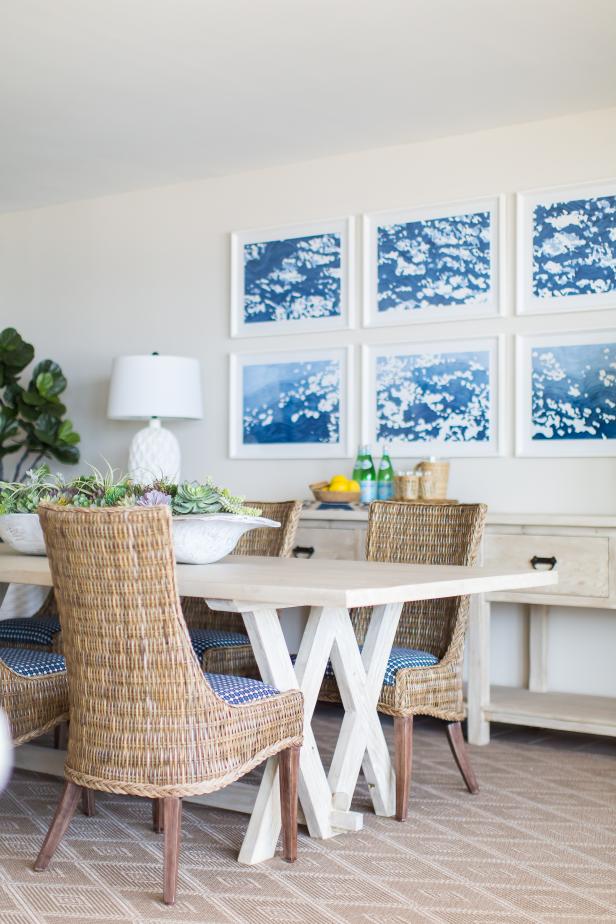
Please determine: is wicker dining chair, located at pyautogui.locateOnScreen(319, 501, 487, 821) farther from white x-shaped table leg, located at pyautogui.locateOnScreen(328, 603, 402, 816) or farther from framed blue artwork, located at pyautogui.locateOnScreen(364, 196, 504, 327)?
framed blue artwork, located at pyautogui.locateOnScreen(364, 196, 504, 327)

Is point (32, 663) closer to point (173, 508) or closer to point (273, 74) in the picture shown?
point (173, 508)

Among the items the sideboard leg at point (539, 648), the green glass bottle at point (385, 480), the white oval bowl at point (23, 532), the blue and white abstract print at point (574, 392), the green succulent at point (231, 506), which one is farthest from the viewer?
the green glass bottle at point (385, 480)

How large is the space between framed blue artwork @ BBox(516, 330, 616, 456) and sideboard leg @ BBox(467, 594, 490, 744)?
2.60ft

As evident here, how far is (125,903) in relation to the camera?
7.75ft

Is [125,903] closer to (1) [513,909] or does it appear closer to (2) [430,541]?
(1) [513,909]

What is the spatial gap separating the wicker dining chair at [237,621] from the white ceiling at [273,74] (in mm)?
1659

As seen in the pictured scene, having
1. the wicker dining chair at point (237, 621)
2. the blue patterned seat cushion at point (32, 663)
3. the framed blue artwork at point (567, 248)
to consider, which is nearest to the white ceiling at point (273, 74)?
the framed blue artwork at point (567, 248)

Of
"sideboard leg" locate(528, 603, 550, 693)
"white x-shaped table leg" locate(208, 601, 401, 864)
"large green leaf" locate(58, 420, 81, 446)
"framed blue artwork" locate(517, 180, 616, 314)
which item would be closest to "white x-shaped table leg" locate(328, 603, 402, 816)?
"white x-shaped table leg" locate(208, 601, 401, 864)

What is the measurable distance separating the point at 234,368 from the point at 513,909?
3.41m

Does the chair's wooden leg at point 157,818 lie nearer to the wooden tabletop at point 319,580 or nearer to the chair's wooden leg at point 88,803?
the chair's wooden leg at point 88,803

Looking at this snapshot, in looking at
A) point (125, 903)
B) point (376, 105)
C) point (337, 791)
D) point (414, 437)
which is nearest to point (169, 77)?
point (376, 105)

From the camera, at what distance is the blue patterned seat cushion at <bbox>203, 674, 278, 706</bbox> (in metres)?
2.44

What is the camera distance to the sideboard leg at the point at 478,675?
4.10 m

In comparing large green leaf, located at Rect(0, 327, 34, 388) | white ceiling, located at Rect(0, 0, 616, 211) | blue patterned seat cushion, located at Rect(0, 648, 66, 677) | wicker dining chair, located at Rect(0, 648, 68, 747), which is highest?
white ceiling, located at Rect(0, 0, 616, 211)
